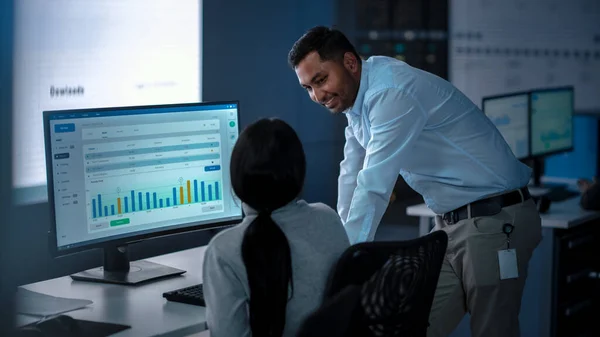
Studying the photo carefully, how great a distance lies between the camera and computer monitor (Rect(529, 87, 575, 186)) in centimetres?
434

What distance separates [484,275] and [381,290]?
0.95 m

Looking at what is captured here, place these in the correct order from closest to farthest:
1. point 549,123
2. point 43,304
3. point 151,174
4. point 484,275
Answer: point 43,304 < point 151,174 < point 484,275 < point 549,123

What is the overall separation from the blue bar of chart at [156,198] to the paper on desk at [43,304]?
28 cm

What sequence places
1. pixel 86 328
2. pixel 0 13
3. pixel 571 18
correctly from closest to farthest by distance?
pixel 86 328 < pixel 0 13 < pixel 571 18

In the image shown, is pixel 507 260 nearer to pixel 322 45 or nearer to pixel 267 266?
pixel 322 45

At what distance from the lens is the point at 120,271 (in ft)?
8.39

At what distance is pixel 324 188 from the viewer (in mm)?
4449

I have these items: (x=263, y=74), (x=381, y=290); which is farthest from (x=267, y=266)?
(x=263, y=74)

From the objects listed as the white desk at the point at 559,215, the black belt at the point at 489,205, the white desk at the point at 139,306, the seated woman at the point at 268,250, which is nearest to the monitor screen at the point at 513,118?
the white desk at the point at 559,215

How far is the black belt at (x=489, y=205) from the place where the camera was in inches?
104

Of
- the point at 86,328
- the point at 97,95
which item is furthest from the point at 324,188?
the point at 86,328

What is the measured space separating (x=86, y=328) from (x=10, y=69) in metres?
1.16

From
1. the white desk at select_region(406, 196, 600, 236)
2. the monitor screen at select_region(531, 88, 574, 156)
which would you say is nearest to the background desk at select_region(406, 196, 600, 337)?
the white desk at select_region(406, 196, 600, 236)

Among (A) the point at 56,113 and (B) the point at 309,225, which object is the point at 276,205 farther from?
(A) the point at 56,113
